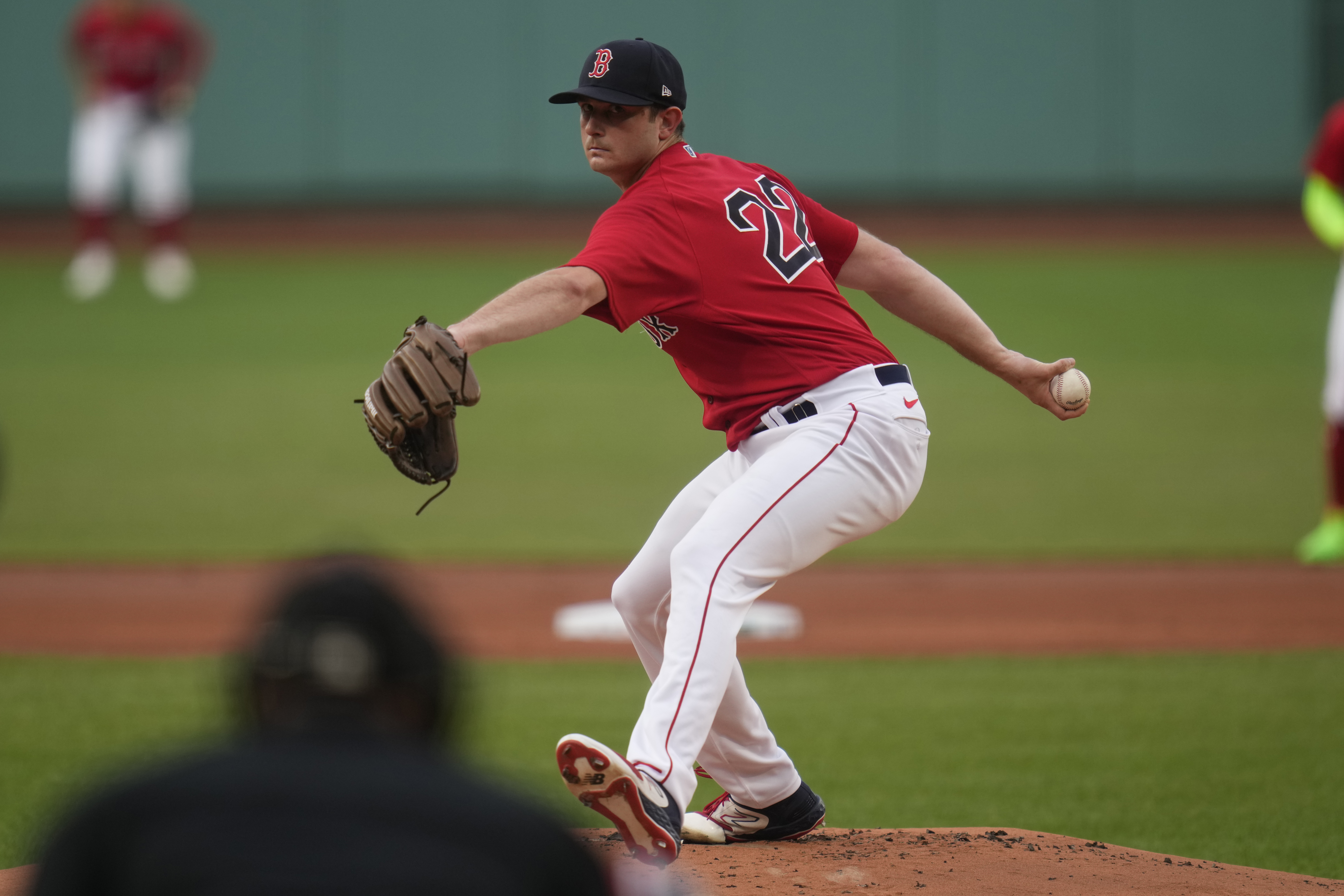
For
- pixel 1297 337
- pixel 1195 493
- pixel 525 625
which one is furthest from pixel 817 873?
pixel 1297 337

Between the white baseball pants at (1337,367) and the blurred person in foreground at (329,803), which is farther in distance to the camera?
the white baseball pants at (1337,367)

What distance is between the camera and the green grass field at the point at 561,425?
30.5 feet

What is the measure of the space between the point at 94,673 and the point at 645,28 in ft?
61.8

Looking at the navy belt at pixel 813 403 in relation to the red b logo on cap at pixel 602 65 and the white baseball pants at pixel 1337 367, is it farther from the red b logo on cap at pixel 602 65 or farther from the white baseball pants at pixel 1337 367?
the white baseball pants at pixel 1337 367

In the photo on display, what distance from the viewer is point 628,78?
3484 mm

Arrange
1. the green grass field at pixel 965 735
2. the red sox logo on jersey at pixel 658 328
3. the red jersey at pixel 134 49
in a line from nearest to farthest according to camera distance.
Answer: the red sox logo on jersey at pixel 658 328 → the green grass field at pixel 965 735 → the red jersey at pixel 134 49

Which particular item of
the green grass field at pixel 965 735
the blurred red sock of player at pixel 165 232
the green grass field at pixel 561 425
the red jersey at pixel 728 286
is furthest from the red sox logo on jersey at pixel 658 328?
the blurred red sock of player at pixel 165 232

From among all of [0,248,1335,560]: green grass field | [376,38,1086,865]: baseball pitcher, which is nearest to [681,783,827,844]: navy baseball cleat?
[376,38,1086,865]: baseball pitcher

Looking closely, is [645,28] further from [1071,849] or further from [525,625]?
[1071,849]

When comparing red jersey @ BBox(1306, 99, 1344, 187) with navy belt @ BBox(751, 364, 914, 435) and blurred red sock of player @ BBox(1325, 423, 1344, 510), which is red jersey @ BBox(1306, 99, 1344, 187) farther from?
navy belt @ BBox(751, 364, 914, 435)

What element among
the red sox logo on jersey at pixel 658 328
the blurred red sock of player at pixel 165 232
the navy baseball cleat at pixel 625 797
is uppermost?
the red sox logo on jersey at pixel 658 328

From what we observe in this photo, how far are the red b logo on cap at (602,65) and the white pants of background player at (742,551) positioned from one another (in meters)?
0.84

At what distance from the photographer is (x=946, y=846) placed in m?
3.75

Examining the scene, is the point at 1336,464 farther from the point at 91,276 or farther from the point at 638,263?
the point at 91,276
